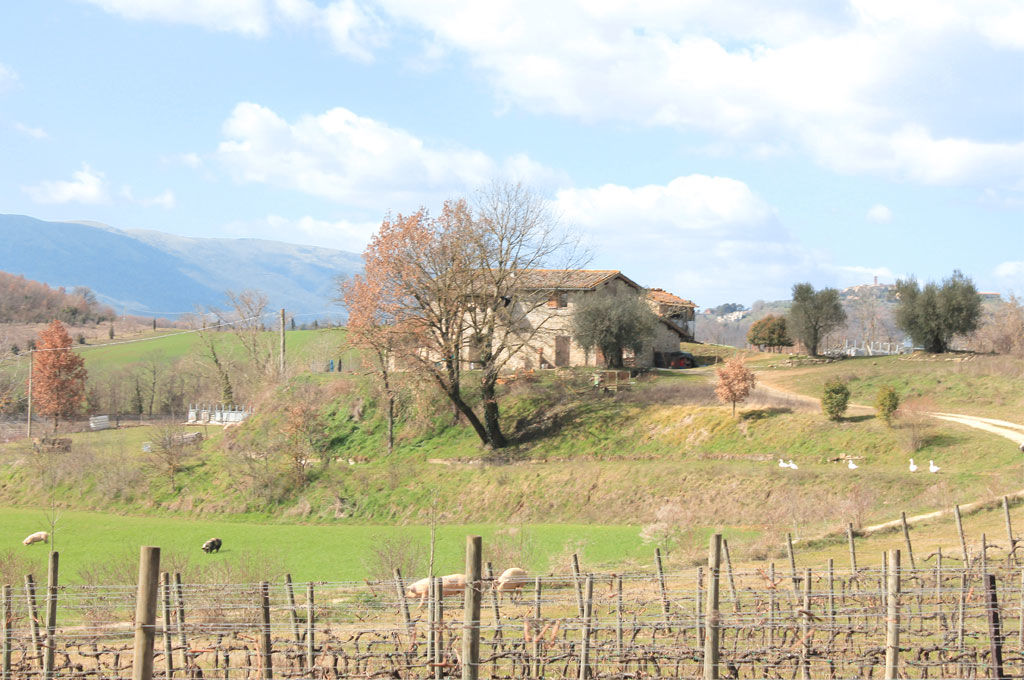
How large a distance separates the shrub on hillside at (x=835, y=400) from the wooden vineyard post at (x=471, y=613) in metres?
31.9

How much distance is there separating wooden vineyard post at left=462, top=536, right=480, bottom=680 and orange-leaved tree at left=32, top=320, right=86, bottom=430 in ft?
208

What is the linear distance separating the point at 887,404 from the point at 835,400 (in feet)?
6.87

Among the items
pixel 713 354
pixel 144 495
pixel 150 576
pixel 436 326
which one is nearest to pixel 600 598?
pixel 150 576

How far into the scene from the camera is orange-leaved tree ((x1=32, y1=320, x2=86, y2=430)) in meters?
64.0

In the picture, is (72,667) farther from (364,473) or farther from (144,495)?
(144,495)

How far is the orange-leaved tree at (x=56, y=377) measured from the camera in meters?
64.0

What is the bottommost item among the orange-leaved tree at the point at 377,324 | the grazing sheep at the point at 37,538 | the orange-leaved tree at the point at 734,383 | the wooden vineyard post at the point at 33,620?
the grazing sheep at the point at 37,538

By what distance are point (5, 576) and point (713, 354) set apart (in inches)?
1953

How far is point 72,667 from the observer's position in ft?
41.5

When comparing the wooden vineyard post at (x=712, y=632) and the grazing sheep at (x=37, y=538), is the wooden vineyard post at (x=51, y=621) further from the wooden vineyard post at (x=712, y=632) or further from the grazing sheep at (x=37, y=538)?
the grazing sheep at (x=37, y=538)

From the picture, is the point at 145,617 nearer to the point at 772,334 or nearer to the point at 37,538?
the point at 37,538

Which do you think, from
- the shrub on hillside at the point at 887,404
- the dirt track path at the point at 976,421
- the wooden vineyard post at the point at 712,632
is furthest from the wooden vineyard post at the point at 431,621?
the shrub on hillside at the point at 887,404

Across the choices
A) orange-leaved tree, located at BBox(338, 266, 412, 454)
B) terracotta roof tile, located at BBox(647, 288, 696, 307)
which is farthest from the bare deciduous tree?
→ terracotta roof tile, located at BBox(647, 288, 696, 307)

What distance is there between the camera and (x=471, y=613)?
795 centimetres
